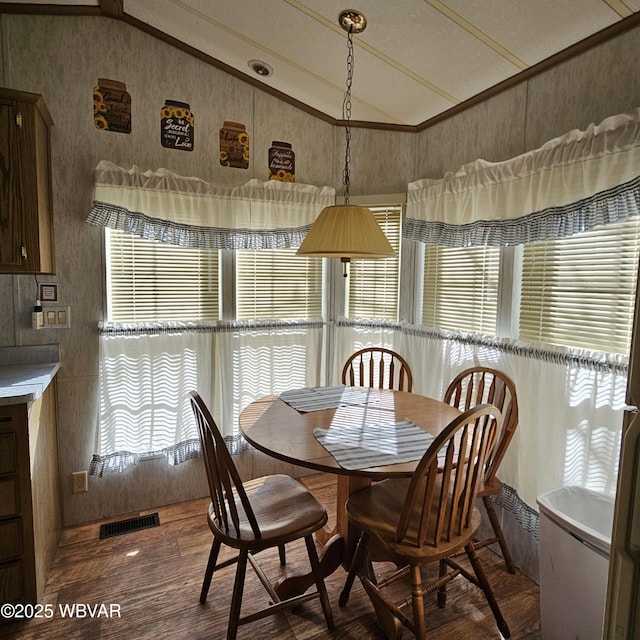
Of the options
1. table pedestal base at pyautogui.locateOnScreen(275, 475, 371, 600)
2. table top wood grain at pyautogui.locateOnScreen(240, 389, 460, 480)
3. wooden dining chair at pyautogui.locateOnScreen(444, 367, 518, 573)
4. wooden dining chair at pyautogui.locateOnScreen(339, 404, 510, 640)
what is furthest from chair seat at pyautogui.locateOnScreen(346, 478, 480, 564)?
wooden dining chair at pyautogui.locateOnScreen(444, 367, 518, 573)

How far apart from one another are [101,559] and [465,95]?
3233 mm

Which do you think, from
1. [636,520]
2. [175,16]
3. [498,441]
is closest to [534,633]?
[498,441]

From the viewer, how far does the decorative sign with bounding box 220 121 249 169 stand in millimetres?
2660

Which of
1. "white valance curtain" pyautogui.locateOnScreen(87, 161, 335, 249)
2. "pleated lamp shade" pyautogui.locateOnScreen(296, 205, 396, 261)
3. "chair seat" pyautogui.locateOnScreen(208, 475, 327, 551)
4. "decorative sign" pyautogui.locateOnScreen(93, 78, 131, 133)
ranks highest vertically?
"decorative sign" pyautogui.locateOnScreen(93, 78, 131, 133)

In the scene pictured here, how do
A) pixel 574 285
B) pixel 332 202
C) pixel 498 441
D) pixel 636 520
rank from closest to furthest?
pixel 636 520
pixel 574 285
pixel 498 441
pixel 332 202

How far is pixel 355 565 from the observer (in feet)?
5.74

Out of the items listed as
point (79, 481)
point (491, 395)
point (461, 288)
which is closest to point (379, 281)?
point (461, 288)

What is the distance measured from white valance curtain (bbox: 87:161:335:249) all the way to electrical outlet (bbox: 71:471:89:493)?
4.71 feet

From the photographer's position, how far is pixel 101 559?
2137mm

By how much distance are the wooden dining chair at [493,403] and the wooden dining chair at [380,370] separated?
35 cm

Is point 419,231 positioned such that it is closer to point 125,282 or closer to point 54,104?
point 125,282

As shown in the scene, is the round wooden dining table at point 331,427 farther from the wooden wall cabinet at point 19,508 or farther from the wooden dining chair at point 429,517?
the wooden wall cabinet at point 19,508

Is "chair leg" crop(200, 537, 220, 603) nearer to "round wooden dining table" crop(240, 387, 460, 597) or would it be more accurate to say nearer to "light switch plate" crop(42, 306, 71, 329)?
"round wooden dining table" crop(240, 387, 460, 597)

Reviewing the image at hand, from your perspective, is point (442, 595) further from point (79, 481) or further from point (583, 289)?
point (79, 481)
